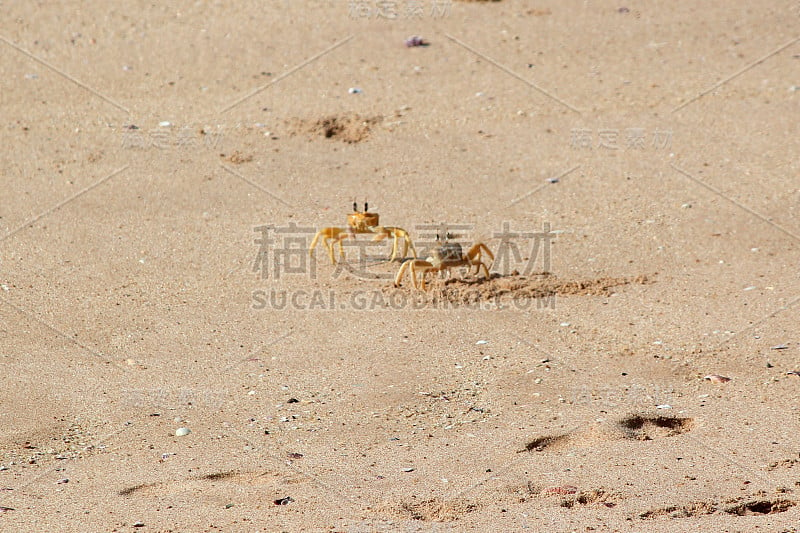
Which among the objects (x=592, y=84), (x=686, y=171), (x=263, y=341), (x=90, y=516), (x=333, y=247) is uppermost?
(x=592, y=84)

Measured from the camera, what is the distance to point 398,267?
7855 millimetres

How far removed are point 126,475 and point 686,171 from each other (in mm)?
5926

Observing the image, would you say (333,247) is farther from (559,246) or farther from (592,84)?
(592,84)

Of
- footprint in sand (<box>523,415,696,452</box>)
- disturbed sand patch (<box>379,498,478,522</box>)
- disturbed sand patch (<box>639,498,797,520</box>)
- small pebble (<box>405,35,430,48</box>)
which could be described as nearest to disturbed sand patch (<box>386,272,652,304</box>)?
footprint in sand (<box>523,415,696,452</box>)

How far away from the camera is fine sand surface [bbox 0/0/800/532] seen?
5.08 meters

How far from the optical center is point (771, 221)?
8367 mm

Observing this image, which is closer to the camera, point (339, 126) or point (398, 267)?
point (398, 267)

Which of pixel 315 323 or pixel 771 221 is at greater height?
pixel 771 221

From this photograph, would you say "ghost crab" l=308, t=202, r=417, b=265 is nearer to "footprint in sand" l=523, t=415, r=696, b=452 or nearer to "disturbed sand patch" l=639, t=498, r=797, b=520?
"footprint in sand" l=523, t=415, r=696, b=452

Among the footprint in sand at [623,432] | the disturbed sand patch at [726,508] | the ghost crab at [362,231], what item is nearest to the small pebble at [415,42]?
the ghost crab at [362,231]

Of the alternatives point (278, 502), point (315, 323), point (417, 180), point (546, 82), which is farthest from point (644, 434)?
point (546, 82)

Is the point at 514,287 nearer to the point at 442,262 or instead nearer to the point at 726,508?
the point at 442,262

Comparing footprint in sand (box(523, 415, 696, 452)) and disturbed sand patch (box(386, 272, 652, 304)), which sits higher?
disturbed sand patch (box(386, 272, 652, 304))

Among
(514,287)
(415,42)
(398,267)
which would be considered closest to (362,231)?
(398,267)
